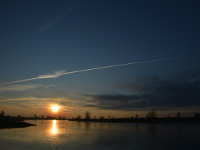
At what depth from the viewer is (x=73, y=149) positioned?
1353 inches

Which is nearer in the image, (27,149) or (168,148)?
(27,149)

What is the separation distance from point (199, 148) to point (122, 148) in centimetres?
1618

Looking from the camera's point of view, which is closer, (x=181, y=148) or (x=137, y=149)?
(x=137, y=149)

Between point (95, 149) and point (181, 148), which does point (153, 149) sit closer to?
point (181, 148)

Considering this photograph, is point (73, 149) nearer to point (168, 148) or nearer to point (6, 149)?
point (6, 149)

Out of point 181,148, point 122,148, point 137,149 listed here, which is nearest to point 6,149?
point 122,148

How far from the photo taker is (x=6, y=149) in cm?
3331

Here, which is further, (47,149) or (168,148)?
(168,148)

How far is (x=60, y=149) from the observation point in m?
34.0

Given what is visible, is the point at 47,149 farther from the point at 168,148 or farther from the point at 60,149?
the point at 168,148

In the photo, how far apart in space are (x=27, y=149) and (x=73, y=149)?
340 inches

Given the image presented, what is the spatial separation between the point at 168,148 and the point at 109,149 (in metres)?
12.9

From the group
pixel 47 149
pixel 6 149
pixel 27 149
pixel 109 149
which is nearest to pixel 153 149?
pixel 109 149

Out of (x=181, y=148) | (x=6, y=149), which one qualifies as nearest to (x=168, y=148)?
(x=181, y=148)
